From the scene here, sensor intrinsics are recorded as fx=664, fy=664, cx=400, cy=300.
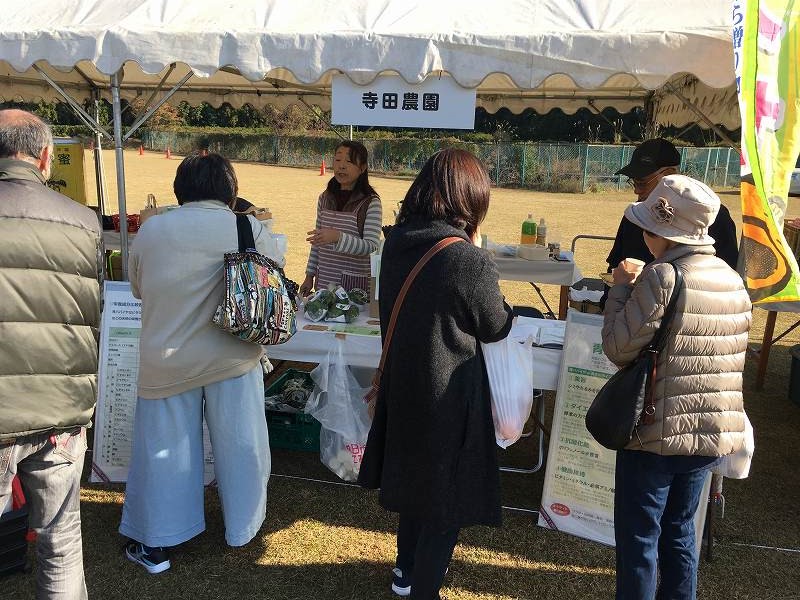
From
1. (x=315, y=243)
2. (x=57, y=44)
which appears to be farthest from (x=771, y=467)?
(x=57, y=44)

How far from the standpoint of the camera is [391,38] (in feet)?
10.1

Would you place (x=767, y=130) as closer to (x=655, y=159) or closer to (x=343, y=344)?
(x=655, y=159)

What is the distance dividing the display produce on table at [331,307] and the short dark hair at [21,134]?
5.57ft

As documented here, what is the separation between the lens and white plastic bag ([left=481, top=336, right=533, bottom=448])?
6.79ft

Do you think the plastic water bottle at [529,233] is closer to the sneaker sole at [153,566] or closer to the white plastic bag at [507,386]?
the white plastic bag at [507,386]

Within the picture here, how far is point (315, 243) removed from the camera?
3.86 meters

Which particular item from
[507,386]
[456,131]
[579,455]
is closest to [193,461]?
[507,386]

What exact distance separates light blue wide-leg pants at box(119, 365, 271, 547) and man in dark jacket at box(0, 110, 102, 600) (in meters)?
0.58

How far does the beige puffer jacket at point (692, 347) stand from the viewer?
1.86 meters

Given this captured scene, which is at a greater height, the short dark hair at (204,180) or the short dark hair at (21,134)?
the short dark hair at (21,134)

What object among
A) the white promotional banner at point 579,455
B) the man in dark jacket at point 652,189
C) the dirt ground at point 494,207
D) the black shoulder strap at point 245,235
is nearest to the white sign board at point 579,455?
the white promotional banner at point 579,455

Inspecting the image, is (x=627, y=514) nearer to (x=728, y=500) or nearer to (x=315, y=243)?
(x=728, y=500)

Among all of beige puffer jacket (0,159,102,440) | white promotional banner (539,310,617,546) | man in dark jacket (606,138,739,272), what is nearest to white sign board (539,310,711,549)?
white promotional banner (539,310,617,546)

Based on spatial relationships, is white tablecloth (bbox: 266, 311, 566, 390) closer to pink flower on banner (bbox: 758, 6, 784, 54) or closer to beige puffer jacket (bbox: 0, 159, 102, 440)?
beige puffer jacket (bbox: 0, 159, 102, 440)
